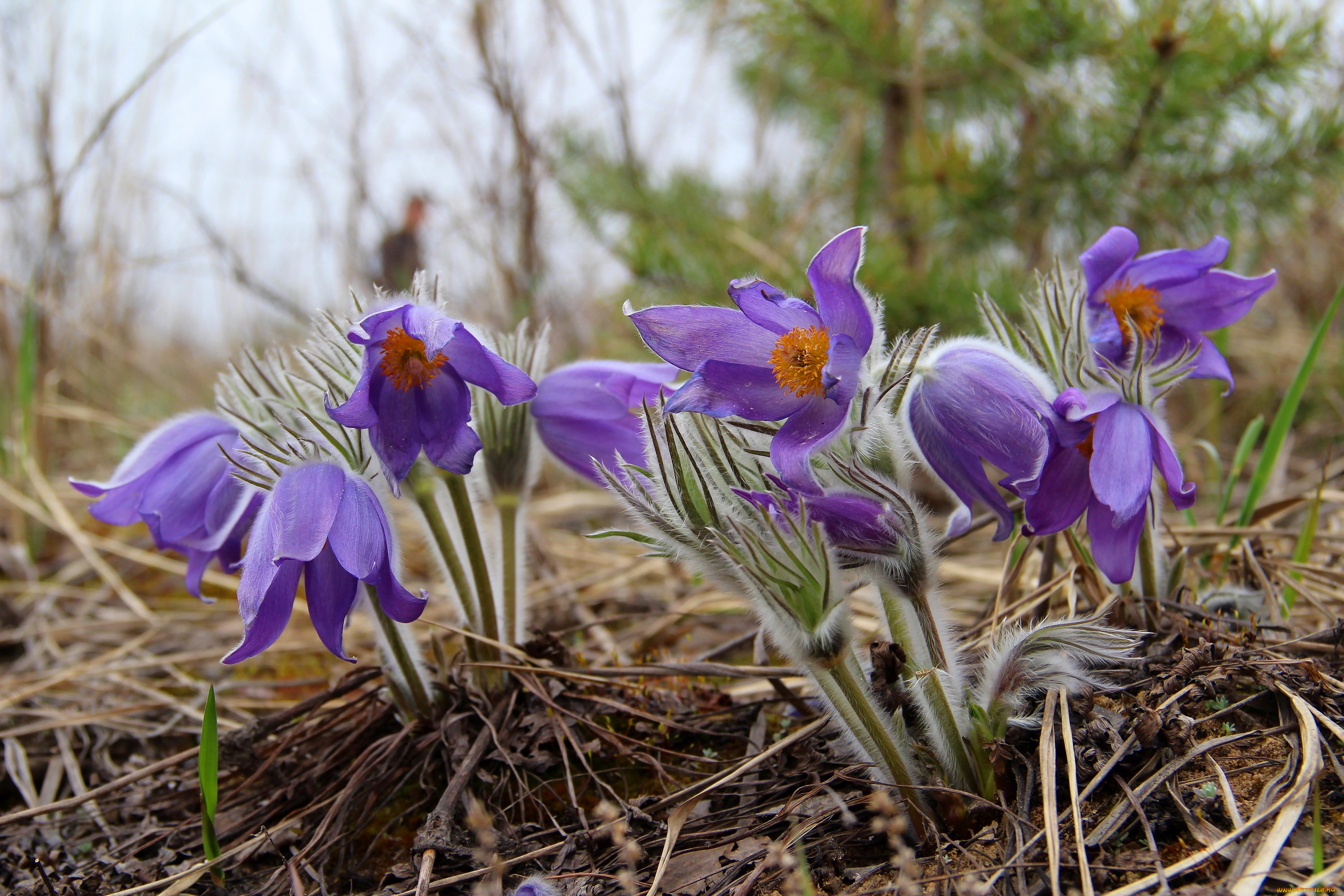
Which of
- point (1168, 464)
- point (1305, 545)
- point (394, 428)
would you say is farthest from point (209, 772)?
point (1305, 545)

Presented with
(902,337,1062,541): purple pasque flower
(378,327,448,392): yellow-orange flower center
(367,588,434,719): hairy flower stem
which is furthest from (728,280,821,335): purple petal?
(367,588,434,719): hairy flower stem

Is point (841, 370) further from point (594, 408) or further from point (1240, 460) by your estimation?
point (1240, 460)

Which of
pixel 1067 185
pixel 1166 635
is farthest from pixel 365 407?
pixel 1067 185

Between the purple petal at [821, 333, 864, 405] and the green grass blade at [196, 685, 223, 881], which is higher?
the purple petal at [821, 333, 864, 405]

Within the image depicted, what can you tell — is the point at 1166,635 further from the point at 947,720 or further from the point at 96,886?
the point at 96,886

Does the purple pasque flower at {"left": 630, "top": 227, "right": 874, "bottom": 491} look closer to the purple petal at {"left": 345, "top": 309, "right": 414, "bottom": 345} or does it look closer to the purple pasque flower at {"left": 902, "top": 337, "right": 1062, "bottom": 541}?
the purple pasque flower at {"left": 902, "top": 337, "right": 1062, "bottom": 541}
